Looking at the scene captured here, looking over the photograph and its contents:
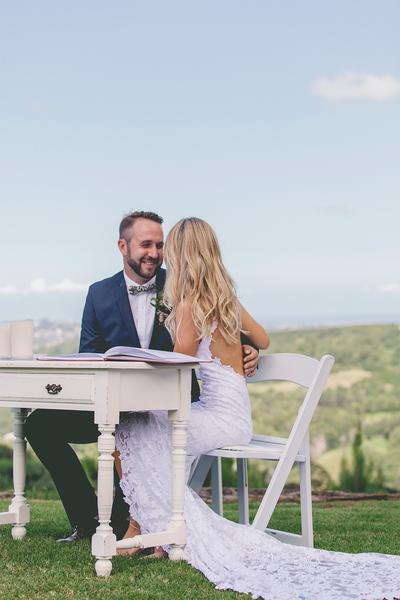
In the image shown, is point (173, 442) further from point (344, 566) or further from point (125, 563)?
point (344, 566)

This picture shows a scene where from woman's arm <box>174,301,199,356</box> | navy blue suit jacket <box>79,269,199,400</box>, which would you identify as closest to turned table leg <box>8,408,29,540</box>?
navy blue suit jacket <box>79,269,199,400</box>

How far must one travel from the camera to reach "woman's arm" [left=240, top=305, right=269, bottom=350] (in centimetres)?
528

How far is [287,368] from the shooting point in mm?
5445

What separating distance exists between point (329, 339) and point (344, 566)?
34.6 ft

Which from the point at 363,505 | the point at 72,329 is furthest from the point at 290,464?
the point at 72,329

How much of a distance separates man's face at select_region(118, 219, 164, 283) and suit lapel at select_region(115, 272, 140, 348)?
14cm

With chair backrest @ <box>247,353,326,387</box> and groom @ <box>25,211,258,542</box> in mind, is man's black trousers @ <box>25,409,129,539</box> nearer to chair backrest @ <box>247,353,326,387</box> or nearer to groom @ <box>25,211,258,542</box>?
groom @ <box>25,211,258,542</box>

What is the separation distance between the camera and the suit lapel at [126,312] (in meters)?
5.62

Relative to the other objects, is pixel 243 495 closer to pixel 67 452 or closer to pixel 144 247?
pixel 67 452

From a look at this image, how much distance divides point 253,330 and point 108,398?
3.89 feet

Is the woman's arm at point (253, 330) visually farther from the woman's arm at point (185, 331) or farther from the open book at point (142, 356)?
the open book at point (142, 356)

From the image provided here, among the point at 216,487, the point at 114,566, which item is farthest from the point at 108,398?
the point at 216,487

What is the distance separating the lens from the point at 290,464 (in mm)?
4938

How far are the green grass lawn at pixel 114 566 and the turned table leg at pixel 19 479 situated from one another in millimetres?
75
